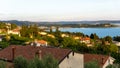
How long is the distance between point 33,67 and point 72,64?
12.4 meters

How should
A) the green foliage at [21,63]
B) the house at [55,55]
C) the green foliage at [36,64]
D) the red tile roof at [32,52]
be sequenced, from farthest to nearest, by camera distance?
1. the red tile roof at [32,52]
2. the house at [55,55]
3. the green foliage at [21,63]
4. the green foliage at [36,64]

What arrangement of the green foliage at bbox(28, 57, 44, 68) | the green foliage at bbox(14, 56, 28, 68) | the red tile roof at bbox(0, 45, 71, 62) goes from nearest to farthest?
the green foliage at bbox(28, 57, 44, 68)
the green foliage at bbox(14, 56, 28, 68)
the red tile roof at bbox(0, 45, 71, 62)

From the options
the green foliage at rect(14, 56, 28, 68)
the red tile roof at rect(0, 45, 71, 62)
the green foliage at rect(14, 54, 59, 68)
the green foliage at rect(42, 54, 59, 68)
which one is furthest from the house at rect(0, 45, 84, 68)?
the green foliage at rect(42, 54, 59, 68)

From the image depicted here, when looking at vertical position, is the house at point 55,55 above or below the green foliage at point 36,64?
below

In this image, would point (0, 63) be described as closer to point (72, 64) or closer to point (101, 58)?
point (72, 64)

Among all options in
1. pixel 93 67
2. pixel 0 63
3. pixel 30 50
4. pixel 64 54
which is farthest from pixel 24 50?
pixel 0 63

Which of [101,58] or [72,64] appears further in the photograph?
[101,58]

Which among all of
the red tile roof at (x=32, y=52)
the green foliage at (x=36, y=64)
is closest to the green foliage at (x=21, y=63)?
Result: the green foliage at (x=36, y=64)

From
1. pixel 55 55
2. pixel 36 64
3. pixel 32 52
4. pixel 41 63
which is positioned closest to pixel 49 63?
pixel 41 63

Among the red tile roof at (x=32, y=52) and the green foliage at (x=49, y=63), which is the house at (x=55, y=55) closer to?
the red tile roof at (x=32, y=52)

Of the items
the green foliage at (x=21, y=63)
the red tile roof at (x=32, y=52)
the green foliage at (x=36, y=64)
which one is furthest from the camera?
the red tile roof at (x=32, y=52)

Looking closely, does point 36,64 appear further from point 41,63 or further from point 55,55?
point 55,55

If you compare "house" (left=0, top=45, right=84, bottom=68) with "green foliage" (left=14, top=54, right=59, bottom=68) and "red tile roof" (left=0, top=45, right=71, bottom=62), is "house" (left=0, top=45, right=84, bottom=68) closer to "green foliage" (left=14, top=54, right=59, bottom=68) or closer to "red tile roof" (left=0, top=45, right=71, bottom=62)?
"red tile roof" (left=0, top=45, right=71, bottom=62)

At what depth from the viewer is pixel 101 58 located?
138 ft
